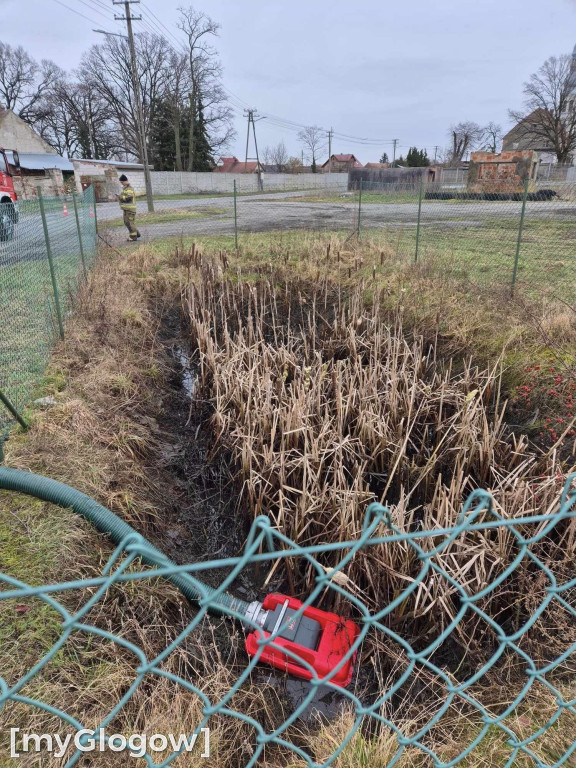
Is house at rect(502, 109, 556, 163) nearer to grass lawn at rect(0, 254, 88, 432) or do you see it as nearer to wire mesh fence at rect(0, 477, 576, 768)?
grass lawn at rect(0, 254, 88, 432)

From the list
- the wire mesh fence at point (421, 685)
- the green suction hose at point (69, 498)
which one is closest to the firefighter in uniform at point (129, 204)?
the green suction hose at point (69, 498)

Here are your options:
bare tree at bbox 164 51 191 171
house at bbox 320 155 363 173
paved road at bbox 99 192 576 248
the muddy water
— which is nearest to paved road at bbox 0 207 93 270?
the muddy water

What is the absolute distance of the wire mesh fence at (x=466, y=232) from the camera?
7.25 m

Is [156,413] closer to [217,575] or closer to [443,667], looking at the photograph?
[217,575]

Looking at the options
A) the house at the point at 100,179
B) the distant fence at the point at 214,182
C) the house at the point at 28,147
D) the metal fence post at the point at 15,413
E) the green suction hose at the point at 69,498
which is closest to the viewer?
the green suction hose at the point at 69,498

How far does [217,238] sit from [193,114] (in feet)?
120

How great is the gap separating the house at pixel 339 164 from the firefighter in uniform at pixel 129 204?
5492 cm

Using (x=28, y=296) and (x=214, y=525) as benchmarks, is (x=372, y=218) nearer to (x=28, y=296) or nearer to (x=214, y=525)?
(x=28, y=296)

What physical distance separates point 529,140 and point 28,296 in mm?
53794

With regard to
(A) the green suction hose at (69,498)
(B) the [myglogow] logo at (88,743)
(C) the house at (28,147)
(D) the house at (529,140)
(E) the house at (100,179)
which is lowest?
(B) the [myglogow] logo at (88,743)

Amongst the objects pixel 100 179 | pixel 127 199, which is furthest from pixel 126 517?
pixel 100 179

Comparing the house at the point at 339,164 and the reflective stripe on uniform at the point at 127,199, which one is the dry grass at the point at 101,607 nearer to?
the reflective stripe on uniform at the point at 127,199

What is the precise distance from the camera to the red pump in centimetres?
220

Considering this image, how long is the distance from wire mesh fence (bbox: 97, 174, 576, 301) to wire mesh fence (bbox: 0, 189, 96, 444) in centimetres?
479
